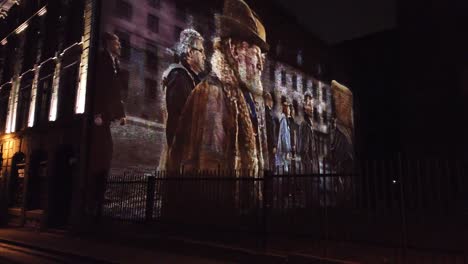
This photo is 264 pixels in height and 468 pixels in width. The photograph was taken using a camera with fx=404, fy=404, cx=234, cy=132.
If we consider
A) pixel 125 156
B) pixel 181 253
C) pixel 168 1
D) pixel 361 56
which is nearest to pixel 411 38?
pixel 361 56

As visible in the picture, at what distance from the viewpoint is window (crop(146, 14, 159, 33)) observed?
18094mm

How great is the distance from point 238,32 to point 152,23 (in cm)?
677

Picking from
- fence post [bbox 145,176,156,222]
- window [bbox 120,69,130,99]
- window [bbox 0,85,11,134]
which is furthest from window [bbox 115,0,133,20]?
window [bbox 0,85,11,134]

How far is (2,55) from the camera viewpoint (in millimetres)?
23812

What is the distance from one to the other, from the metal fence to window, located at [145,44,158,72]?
15.8ft

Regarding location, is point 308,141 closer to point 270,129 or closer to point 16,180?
point 270,129

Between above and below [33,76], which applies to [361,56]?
above

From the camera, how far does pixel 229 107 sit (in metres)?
21.9

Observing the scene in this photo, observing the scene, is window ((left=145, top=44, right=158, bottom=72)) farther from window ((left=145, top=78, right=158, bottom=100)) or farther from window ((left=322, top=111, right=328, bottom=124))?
window ((left=322, top=111, right=328, bottom=124))

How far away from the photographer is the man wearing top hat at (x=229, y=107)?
63.5 ft

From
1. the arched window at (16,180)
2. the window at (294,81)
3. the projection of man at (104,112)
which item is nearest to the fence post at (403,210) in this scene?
the projection of man at (104,112)

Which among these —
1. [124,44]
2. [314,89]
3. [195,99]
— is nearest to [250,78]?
[195,99]

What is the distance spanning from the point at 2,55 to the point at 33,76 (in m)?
5.56

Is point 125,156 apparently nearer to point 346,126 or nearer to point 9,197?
point 9,197
